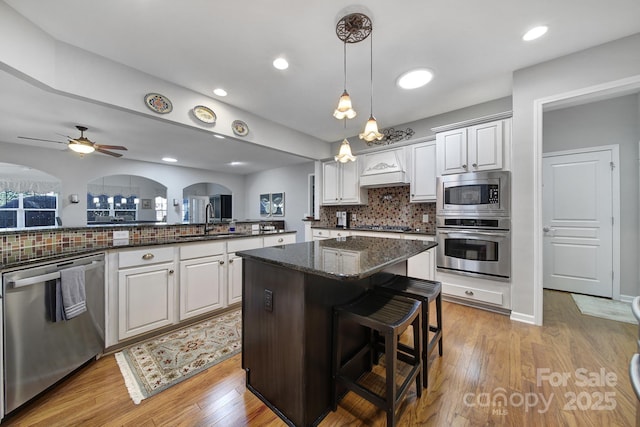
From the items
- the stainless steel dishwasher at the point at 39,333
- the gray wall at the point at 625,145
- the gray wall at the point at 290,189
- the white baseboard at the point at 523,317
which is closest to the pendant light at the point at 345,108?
the stainless steel dishwasher at the point at 39,333

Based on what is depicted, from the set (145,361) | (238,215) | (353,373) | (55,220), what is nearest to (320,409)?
(353,373)

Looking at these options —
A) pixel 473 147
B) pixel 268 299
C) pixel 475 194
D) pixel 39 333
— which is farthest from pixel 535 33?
pixel 39 333

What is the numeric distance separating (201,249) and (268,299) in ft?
4.69

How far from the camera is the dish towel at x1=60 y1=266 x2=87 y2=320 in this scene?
158 cm

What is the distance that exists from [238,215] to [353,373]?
6892 mm

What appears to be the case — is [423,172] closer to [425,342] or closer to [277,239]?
[277,239]

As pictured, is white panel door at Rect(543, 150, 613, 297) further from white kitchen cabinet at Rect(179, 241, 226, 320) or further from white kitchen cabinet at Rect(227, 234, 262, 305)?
white kitchen cabinet at Rect(179, 241, 226, 320)

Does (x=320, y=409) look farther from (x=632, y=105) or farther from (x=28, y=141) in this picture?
(x=28, y=141)

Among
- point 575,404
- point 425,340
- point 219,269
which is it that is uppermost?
point 219,269

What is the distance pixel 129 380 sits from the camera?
164 centimetres

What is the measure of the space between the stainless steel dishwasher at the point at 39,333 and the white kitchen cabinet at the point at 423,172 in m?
3.63

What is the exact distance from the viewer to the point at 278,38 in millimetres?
1966

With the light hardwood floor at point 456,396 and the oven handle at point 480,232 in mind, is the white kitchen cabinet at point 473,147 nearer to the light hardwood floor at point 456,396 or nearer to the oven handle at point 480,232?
the oven handle at point 480,232

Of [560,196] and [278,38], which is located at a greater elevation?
[278,38]
